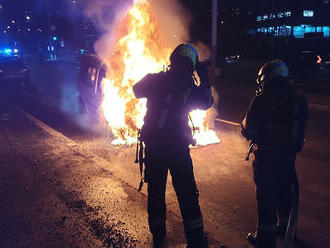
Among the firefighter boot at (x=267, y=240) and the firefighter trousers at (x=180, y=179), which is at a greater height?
the firefighter trousers at (x=180, y=179)

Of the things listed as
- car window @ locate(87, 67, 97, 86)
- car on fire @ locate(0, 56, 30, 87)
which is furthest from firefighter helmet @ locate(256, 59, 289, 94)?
car on fire @ locate(0, 56, 30, 87)

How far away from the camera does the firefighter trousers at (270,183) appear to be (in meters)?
3.12

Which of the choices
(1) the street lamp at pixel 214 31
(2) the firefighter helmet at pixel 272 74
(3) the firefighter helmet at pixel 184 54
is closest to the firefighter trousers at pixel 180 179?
(3) the firefighter helmet at pixel 184 54

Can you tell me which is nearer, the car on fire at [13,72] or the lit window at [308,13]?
the car on fire at [13,72]

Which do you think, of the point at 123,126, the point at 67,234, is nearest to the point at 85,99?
the point at 123,126

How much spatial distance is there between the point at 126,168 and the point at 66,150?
1.99 m

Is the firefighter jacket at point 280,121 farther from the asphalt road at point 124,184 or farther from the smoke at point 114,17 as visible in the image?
the smoke at point 114,17

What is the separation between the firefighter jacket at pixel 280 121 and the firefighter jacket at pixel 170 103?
0.58 m

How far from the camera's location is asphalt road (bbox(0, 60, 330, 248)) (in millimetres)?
3992

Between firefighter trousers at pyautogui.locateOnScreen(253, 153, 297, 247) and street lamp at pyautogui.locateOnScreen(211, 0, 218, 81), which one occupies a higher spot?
street lamp at pyautogui.locateOnScreen(211, 0, 218, 81)

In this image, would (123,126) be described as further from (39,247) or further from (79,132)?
(39,247)

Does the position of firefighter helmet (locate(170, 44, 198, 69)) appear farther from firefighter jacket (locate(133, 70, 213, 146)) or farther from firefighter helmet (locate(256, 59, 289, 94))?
firefighter helmet (locate(256, 59, 289, 94))

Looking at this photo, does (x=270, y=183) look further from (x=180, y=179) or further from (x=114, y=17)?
(x=114, y=17)

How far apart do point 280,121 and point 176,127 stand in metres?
0.98
